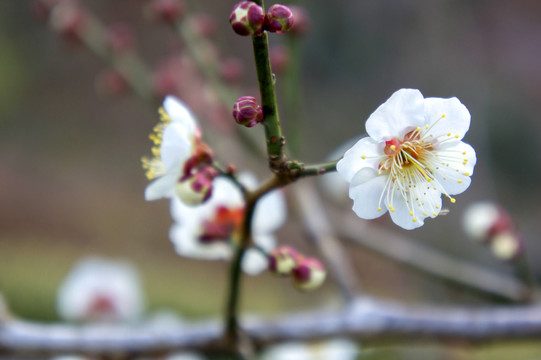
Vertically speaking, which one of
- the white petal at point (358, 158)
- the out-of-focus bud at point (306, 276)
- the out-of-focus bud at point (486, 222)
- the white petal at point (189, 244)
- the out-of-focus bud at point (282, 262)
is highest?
the out-of-focus bud at point (486, 222)

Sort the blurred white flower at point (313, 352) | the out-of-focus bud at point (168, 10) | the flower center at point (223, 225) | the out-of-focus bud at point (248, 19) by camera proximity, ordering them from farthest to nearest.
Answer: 1. the blurred white flower at point (313, 352)
2. the out-of-focus bud at point (168, 10)
3. the flower center at point (223, 225)
4. the out-of-focus bud at point (248, 19)

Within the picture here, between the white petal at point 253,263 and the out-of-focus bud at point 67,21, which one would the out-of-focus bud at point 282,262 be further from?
the out-of-focus bud at point 67,21

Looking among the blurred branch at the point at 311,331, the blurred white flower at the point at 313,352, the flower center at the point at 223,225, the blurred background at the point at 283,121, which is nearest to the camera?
the flower center at the point at 223,225

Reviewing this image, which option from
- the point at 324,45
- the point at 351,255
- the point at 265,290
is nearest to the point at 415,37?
the point at 324,45

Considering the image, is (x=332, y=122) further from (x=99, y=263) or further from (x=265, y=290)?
(x=99, y=263)

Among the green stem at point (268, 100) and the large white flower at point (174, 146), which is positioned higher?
the large white flower at point (174, 146)

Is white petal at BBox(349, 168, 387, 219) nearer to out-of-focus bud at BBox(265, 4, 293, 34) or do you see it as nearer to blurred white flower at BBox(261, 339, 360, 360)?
out-of-focus bud at BBox(265, 4, 293, 34)

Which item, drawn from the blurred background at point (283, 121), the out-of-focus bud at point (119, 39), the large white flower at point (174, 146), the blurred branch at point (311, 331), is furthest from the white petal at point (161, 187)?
the blurred background at point (283, 121)

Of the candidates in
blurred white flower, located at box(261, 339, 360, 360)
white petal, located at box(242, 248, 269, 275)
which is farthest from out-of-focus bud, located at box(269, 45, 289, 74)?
blurred white flower, located at box(261, 339, 360, 360)
